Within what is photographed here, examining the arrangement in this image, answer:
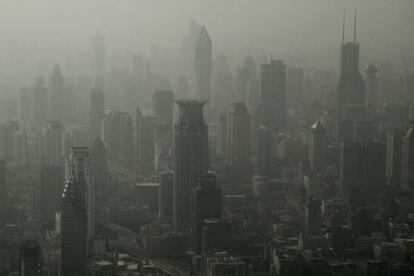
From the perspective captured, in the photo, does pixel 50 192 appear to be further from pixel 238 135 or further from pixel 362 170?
pixel 362 170

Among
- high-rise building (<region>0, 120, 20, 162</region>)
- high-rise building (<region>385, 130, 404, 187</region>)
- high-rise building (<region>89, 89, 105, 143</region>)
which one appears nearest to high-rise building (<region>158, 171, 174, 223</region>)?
high-rise building (<region>89, 89, 105, 143</region>)

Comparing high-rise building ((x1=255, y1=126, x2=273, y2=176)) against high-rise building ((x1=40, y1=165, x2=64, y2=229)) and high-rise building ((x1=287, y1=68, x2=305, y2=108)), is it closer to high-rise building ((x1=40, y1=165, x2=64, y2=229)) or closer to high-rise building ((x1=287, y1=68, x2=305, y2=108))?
high-rise building ((x1=287, y1=68, x2=305, y2=108))

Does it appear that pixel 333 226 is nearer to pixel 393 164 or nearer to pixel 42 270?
pixel 393 164

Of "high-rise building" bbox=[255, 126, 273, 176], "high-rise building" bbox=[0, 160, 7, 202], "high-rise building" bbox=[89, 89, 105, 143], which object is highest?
"high-rise building" bbox=[89, 89, 105, 143]

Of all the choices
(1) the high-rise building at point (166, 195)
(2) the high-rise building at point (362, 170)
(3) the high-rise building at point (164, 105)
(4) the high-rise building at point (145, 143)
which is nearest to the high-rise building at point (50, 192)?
(1) the high-rise building at point (166, 195)

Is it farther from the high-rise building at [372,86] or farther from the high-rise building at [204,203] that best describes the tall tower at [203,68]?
the high-rise building at [372,86]
